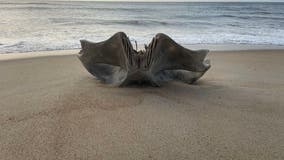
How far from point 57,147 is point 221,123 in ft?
4.23

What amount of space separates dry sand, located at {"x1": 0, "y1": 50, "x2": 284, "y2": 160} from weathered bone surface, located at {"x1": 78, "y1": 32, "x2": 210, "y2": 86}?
0.48ft

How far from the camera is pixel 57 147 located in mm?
2287

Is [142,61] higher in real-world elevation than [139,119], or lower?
higher

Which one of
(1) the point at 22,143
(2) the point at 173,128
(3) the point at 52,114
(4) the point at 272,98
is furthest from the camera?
(4) the point at 272,98

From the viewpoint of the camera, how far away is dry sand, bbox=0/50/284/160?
7.45ft

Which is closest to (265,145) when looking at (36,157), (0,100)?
(36,157)

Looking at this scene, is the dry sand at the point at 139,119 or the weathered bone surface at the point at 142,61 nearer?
the dry sand at the point at 139,119

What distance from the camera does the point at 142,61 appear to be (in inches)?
140

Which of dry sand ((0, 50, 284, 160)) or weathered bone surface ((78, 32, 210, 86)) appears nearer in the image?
dry sand ((0, 50, 284, 160))

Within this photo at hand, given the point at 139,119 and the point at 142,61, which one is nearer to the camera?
the point at 139,119

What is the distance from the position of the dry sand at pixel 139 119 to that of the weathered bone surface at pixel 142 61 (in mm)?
146

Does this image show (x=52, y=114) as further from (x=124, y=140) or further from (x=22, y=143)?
(x=124, y=140)

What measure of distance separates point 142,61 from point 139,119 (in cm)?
89

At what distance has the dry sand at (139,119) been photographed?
89.4 inches
